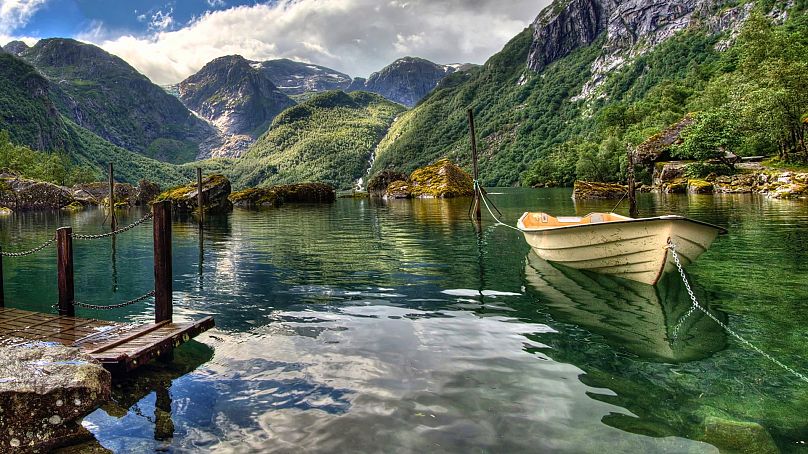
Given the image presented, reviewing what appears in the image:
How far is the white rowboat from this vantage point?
12445 mm

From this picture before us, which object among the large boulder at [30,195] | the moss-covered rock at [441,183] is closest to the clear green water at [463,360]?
the moss-covered rock at [441,183]

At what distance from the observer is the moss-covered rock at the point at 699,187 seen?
181 ft

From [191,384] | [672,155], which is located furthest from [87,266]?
[672,155]

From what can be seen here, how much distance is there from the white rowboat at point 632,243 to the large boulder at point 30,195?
302 ft

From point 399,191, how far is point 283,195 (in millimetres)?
21893

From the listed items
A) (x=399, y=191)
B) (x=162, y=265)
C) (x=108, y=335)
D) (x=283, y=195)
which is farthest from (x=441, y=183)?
(x=108, y=335)

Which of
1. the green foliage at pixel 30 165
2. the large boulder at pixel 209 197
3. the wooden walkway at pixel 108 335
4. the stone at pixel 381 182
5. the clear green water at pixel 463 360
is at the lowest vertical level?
the clear green water at pixel 463 360

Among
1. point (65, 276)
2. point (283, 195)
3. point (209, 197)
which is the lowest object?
point (65, 276)

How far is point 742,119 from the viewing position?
2208 inches

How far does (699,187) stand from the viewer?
55.6 meters

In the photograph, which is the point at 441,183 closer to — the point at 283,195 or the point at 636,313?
the point at 283,195

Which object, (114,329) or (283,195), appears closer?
(114,329)

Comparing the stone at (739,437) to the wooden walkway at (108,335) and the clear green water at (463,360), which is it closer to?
the clear green water at (463,360)

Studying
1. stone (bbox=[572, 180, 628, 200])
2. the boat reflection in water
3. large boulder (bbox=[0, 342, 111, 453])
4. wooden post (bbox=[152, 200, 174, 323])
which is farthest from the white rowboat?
stone (bbox=[572, 180, 628, 200])
